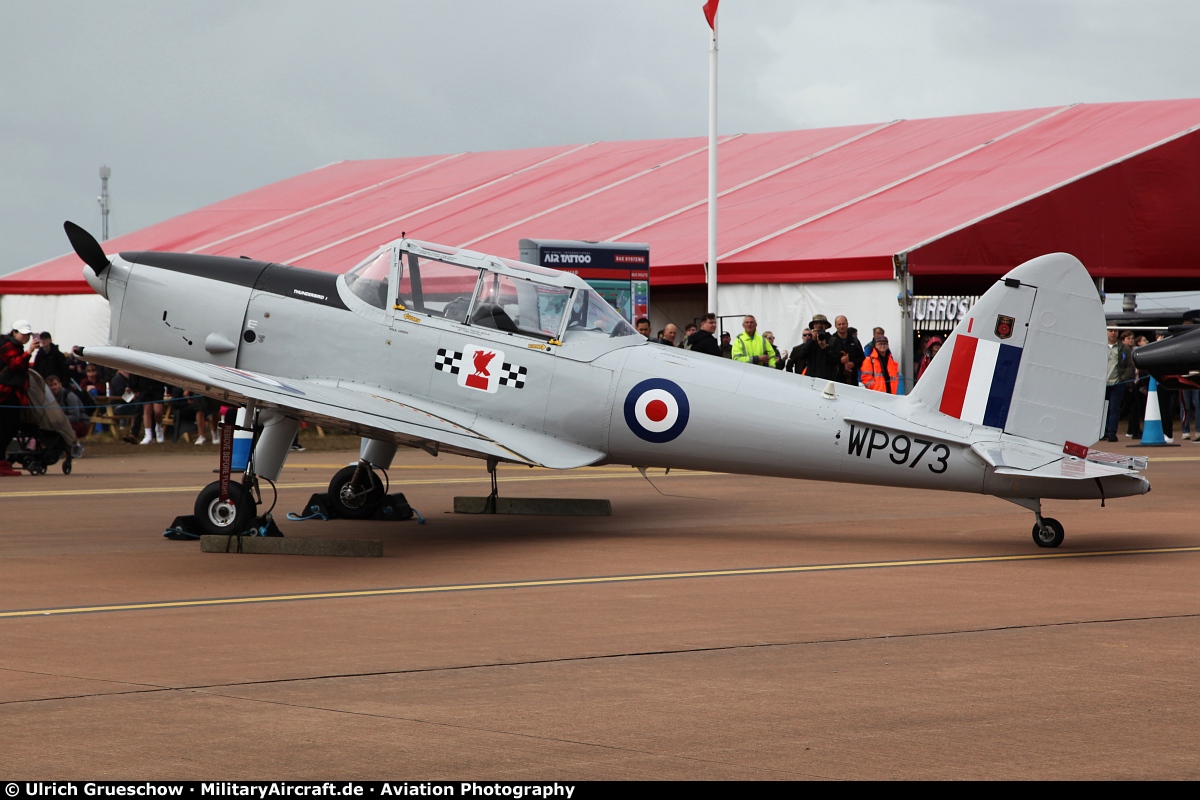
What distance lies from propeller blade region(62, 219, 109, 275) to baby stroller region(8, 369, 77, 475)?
23.6ft

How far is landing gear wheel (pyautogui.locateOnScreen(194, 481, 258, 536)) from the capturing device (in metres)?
11.7

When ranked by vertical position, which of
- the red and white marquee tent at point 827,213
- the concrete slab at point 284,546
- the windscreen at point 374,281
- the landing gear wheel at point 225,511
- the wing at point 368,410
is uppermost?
the red and white marquee tent at point 827,213

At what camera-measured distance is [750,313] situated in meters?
28.6

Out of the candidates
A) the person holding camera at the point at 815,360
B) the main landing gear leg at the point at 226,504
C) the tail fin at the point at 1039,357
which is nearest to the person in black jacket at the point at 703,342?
the person holding camera at the point at 815,360

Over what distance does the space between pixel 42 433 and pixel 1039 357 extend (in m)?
13.6

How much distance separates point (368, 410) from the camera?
11516mm

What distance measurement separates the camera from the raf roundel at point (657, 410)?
39.2 feet

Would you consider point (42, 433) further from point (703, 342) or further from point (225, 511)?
point (703, 342)

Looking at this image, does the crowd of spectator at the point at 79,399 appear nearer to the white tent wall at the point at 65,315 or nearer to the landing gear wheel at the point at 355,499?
the landing gear wheel at the point at 355,499

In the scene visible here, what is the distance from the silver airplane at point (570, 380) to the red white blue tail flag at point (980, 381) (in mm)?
16

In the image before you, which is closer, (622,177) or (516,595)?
(516,595)
